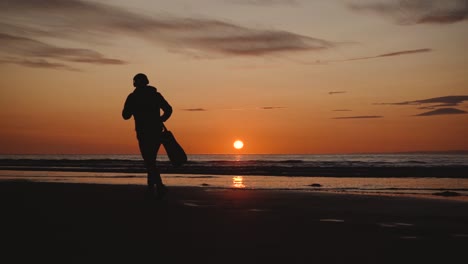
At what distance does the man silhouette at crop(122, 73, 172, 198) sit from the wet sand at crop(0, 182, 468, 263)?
2.02 feet

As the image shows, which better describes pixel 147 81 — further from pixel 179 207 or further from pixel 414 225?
pixel 414 225

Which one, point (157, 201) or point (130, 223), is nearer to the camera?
point (130, 223)

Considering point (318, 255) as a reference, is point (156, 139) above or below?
above

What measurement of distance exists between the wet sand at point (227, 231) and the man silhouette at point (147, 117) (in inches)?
24.2

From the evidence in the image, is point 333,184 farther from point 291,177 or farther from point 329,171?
point 329,171

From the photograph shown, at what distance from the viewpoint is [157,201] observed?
29.0 ft

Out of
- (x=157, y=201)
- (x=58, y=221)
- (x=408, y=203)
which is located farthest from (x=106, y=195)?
(x=408, y=203)

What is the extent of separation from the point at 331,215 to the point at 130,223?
2641mm

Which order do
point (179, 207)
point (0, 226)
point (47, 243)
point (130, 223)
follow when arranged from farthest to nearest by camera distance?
point (179, 207), point (130, 223), point (0, 226), point (47, 243)

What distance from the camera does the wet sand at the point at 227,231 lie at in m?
4.09

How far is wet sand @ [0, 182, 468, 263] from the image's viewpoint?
409cm

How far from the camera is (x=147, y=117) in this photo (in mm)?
8875

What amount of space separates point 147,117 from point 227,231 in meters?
3.91

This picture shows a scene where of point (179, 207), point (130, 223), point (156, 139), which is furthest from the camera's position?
point (156, 139)
